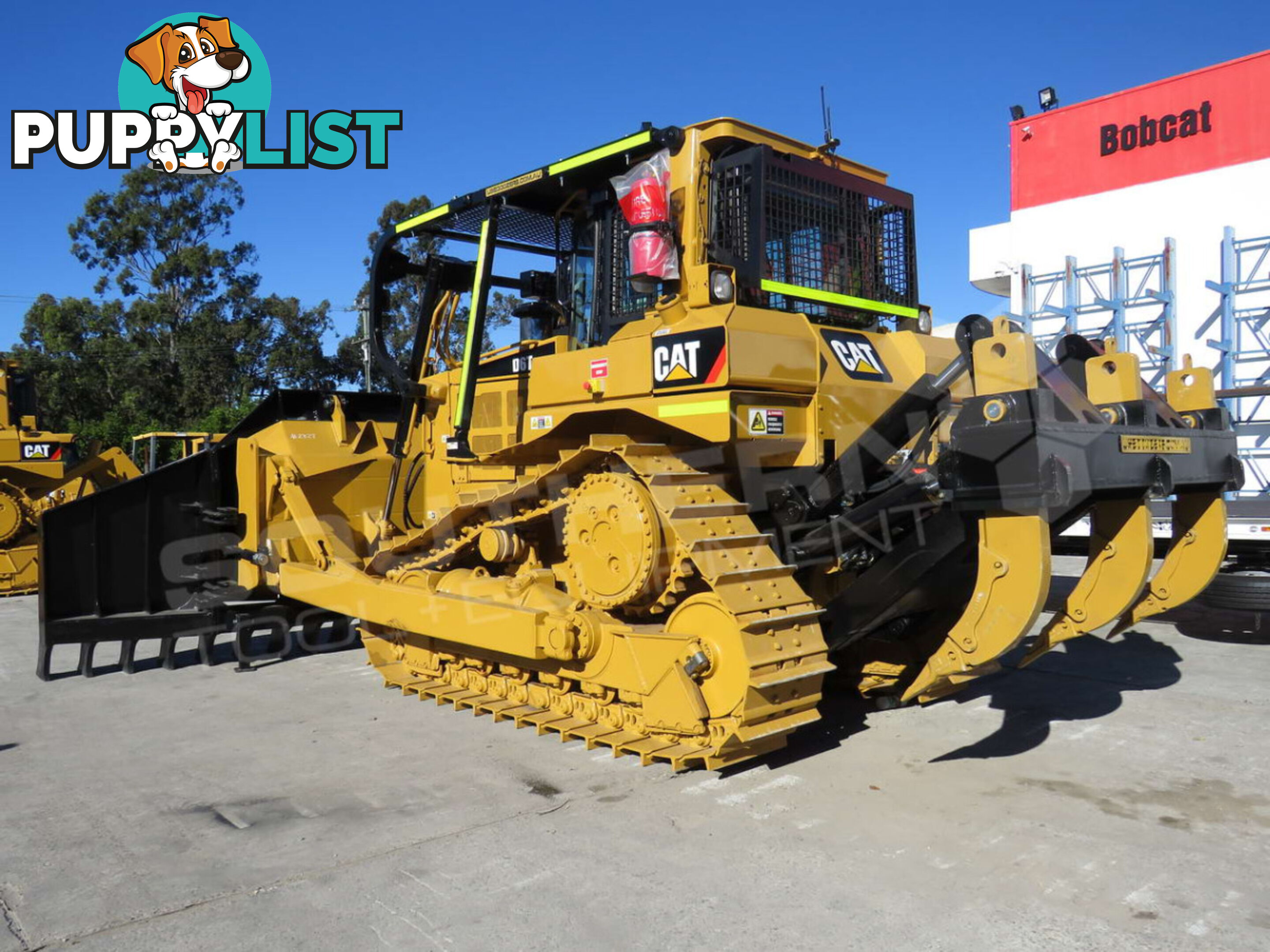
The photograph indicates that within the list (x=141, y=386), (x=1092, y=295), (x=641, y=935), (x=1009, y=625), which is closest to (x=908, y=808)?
(x=1009, y=625)

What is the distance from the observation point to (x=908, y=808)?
171 inches

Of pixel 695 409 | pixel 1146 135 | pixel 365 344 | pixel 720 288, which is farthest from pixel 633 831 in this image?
pixel 365 344

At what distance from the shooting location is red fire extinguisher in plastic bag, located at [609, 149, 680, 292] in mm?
4828

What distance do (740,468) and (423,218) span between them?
117 inches

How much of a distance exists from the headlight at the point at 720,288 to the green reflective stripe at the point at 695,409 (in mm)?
516

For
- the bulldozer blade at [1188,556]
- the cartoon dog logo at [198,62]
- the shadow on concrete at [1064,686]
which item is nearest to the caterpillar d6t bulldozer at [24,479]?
the cartoon dog logo at [198,62]

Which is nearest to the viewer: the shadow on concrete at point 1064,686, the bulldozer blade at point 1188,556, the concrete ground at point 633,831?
the concrete ground at point 633,831

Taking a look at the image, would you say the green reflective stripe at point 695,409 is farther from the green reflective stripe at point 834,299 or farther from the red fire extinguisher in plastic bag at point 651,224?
the green reflective stripe at point 834,299

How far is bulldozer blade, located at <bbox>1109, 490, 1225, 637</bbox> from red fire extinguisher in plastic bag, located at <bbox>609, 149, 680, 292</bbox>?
3.07 metres

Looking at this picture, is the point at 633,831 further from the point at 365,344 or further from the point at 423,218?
the point at 365,344

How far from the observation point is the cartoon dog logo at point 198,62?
13484mm

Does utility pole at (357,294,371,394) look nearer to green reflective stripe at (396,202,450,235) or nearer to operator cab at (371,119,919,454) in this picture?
green reflective stripe at (396,202,450,235)

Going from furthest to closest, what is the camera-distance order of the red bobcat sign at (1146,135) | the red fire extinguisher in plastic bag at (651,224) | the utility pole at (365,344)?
the utility pole at (365,344), the red bobcat sign at (1146,135), the red fire extinguisher in plastic bag at (651,224)

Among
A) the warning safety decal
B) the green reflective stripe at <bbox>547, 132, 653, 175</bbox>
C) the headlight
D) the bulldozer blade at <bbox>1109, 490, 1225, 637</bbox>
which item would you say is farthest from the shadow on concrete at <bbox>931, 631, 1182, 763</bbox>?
the green reflective stripe at <bbox>547, 132, 653, 175</bbox>
